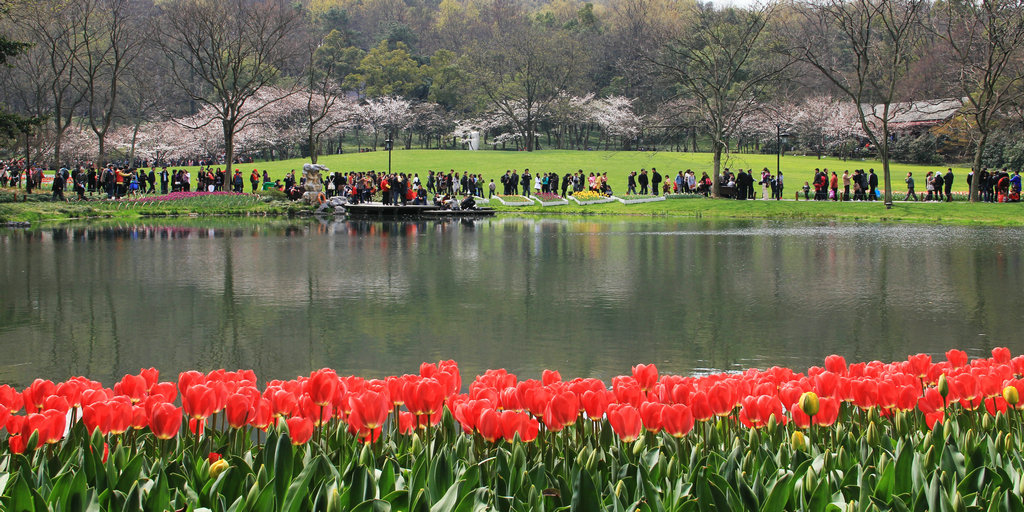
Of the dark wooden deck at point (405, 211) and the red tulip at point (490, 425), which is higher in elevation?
the dark wooden deck at point (405, 211)

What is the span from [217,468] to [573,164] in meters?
70.0

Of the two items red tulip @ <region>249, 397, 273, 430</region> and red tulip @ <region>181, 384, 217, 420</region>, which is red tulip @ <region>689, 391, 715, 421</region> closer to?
red tulip @ <region>249, 397, 273, 430</region>

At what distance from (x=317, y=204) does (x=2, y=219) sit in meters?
14.4

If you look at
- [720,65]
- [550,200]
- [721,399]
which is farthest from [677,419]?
[720,65]

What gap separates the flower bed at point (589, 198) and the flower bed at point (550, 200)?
786 mm

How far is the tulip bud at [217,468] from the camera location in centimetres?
308

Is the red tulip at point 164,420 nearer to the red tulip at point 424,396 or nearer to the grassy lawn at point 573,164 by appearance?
the red tulip at point 424,396

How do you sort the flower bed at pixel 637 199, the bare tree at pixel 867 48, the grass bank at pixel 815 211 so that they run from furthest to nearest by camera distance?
1. the flower bed at pixel 637 199
2. the bare tree at pixel 867 48
3. the grass bank at pixel 815 211

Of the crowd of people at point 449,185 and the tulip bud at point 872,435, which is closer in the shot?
the tulip bud at point 872,435

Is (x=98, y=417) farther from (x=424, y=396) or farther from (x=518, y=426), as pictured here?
(x=518, y=426)

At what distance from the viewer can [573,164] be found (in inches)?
2849

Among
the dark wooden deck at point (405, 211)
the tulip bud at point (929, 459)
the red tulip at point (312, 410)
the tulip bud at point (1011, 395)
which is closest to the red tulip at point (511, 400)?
the red tulip at point (312, 410)

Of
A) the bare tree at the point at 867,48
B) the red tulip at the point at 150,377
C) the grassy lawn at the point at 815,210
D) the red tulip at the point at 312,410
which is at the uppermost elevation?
the bare tree at the point at 867,48

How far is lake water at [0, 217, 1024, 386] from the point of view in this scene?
385 inches
